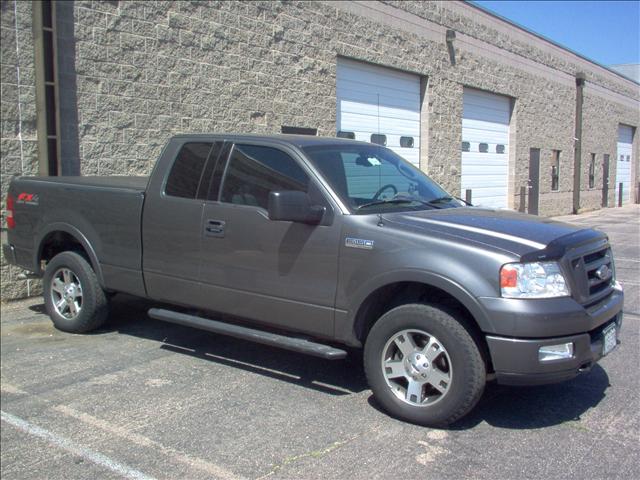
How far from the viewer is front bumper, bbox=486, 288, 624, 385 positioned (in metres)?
4.02

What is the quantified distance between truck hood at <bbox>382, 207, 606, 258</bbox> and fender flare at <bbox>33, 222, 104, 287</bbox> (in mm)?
3143

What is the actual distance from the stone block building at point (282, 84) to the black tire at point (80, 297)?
1.72m

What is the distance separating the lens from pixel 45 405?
4.91 meters

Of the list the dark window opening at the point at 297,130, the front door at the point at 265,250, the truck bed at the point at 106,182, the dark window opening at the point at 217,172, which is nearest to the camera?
the front door at the point at 265,250

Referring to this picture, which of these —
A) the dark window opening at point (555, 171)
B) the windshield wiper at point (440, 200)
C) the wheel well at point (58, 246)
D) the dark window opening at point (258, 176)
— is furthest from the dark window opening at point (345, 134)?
the dark window opening at point (555, 171)

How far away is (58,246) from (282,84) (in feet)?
19.2

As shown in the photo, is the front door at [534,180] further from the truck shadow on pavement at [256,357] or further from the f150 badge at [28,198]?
the f150 badge at [28,198]

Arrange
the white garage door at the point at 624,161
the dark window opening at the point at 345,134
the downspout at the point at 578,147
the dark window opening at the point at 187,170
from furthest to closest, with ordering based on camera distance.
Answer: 1. the white garage door at the point at 624,161
2. the downspout at the point at 578,147
3. the dark window opening at the point at 345,134
4. the dark window opening at the point at 187,170

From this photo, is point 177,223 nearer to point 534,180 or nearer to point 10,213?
point 10,213

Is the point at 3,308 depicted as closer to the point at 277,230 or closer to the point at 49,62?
the point at 49,62

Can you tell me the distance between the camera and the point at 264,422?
14.8 ft

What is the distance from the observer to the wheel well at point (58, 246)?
6.88 meters

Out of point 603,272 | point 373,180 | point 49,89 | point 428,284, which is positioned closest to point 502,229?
point 428,284

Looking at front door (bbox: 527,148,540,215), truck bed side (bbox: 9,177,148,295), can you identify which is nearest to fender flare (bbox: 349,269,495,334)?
truck bed side (bbox: 9,177,148,295)
